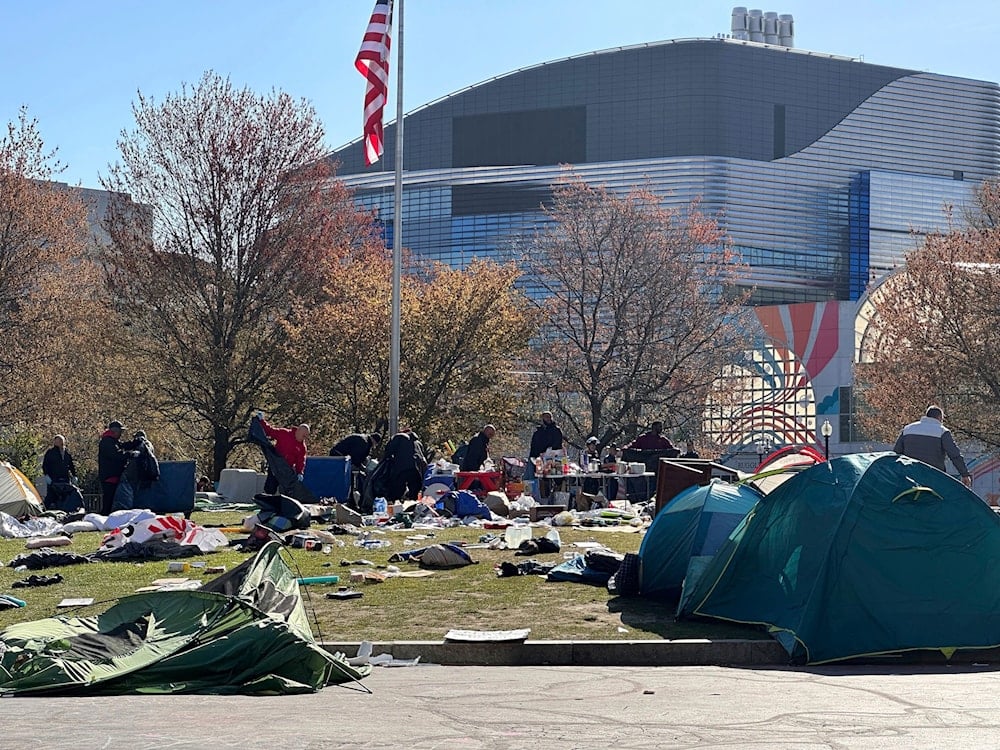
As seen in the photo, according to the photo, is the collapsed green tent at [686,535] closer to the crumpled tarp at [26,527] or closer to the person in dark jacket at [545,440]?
the crumpled tarp at [26,527]

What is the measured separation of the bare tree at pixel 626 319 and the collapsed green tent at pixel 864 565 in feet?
112

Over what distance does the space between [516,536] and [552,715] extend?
32.3 ft

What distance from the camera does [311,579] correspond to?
47.9 ft

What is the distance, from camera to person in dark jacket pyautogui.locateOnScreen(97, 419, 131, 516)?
82.2 feet

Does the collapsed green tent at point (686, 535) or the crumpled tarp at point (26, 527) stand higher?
the collapsed green tent at point (686, 535)

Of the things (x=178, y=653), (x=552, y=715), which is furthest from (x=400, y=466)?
(x=552, y=715)

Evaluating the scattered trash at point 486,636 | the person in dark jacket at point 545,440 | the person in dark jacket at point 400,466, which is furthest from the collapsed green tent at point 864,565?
the person in dark jacket at point 545,440

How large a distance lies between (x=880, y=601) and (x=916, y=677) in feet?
3.75

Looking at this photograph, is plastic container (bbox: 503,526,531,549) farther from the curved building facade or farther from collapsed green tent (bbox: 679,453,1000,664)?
the curved building facade

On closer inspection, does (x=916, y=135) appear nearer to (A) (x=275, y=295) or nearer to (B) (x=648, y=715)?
(A) (x=275, y=295)

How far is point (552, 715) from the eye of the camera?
26.8ft

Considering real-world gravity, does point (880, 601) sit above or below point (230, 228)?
below

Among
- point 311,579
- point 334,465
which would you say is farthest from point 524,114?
point 311,579

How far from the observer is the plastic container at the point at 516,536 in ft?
58.2
